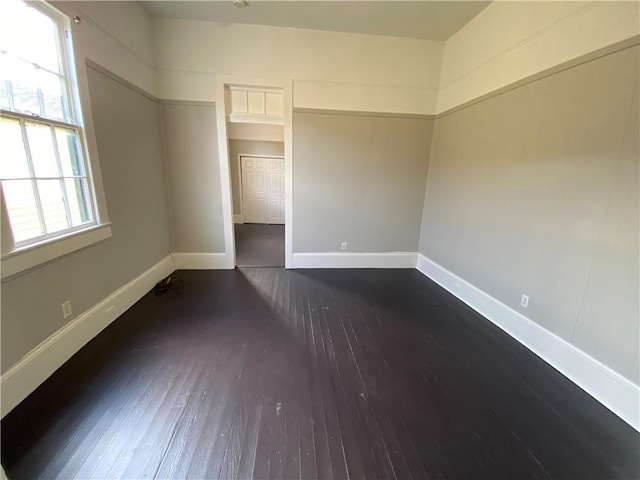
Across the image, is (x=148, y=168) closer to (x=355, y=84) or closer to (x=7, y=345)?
(x=7, y=345)

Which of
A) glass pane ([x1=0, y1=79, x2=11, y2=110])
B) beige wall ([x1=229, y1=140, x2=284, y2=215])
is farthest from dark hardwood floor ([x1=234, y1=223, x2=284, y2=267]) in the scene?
glass pane ([x1=0, y1=79, x2=11, y2=110])

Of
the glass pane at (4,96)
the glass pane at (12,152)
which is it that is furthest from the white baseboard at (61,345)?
the glass pane at (4,96)

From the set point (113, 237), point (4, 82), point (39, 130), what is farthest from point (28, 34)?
point (113, 237)

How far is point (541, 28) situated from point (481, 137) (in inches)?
36.3

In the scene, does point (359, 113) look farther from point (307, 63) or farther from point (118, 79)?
point (118, 79)

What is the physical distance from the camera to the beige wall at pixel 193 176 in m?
3.31

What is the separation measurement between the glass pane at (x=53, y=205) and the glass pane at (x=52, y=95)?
48 cm

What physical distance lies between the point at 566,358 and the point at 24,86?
4.14 metres

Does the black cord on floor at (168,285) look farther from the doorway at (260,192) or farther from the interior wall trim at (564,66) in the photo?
the interior wall trim at (564,66)

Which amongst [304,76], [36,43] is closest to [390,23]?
[304,76]

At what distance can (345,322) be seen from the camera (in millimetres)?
2572

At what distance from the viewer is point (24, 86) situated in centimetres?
165

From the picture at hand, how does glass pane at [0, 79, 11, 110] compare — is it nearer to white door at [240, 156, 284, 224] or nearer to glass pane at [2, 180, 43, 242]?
glass pane at [2, 180, 43, 242]

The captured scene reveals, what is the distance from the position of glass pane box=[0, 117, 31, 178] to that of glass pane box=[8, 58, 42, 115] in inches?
5.4
